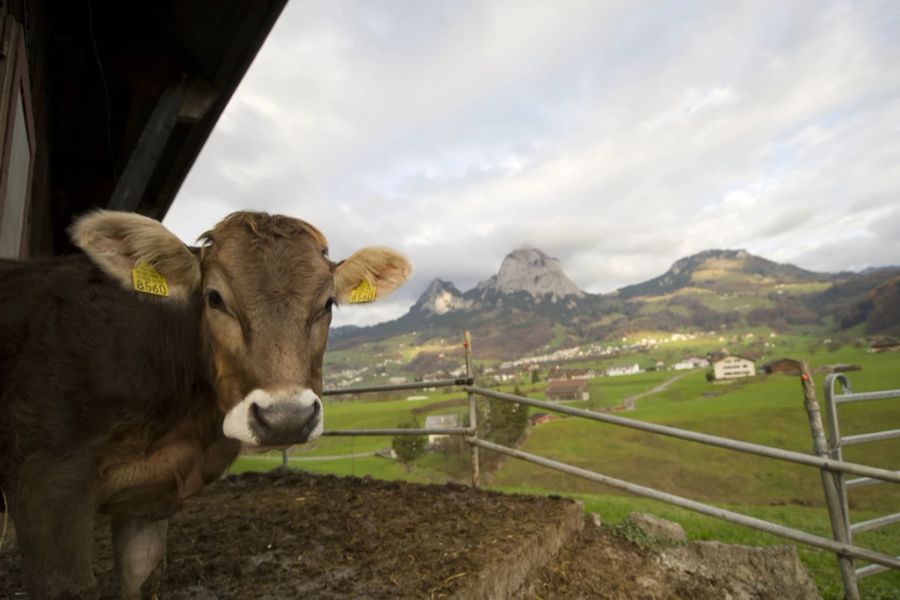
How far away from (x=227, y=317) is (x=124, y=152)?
5725 mm

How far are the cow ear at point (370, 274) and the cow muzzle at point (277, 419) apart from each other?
3.29 feet

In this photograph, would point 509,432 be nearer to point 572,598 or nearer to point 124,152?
point 572,598

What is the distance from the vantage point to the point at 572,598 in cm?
356

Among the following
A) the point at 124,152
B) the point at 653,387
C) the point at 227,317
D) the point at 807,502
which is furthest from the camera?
the point at 653,387

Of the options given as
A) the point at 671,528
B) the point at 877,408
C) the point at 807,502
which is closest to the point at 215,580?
the point at 671,528

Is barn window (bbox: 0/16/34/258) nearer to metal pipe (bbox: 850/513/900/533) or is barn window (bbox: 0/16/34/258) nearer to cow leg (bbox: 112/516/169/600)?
cow leg (bbox: 112/516/169/600)

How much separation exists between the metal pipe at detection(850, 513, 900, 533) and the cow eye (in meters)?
4.43

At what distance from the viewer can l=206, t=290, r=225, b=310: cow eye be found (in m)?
2.30

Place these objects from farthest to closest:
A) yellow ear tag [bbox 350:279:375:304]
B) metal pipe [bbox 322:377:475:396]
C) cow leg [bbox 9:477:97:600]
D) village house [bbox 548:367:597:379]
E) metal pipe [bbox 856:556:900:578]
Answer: village house [bbox 548:367:597:379], metal pipe [bbox 322:377:475:396], metal pipe [bbox 856:556:900:578], yellow ear tag [bbox 350:279:375:304], cow leg [bbox 9:477:97:600]

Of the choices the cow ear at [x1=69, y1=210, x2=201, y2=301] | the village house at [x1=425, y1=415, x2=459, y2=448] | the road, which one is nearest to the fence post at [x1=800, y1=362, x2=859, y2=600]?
Answer: the cow ear at [x1=69, y1=210, x2=201, y2=301]

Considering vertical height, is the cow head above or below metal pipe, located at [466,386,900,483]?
above

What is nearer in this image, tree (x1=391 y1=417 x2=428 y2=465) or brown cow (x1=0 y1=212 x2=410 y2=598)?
brown cow (x1=0 y1=212 x2=410 y2=598)

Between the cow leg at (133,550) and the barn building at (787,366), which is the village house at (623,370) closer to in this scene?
the barn building at (787,366)

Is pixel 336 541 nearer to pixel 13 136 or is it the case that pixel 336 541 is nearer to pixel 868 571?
pixel 13 136
